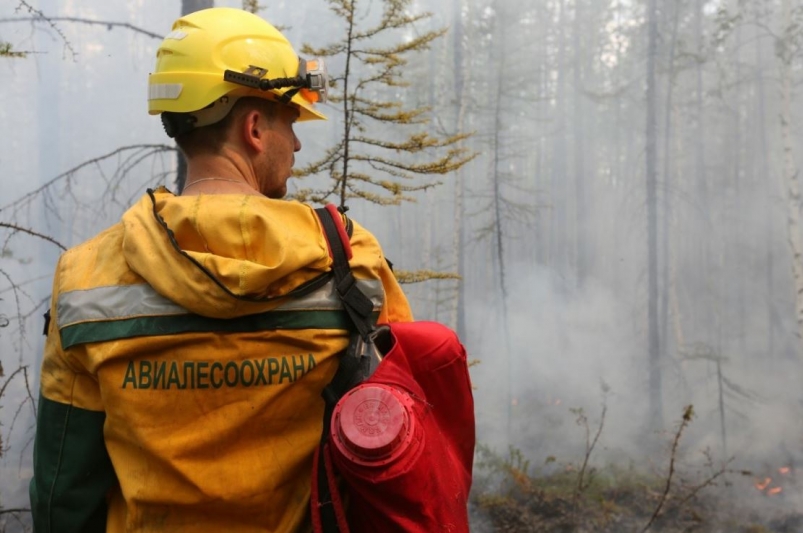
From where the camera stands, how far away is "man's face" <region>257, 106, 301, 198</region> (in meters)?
1.73

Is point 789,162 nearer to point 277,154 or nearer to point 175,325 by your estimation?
point 277,154

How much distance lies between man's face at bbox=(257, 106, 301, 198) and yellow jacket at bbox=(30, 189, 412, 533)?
0.99 feet

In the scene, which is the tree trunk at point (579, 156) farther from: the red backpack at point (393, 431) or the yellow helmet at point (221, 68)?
the red backpack at point (393, 431)

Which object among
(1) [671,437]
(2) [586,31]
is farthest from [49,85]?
(1) [671,437]

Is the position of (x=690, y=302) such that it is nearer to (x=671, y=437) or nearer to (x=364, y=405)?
(x=671, y=437)

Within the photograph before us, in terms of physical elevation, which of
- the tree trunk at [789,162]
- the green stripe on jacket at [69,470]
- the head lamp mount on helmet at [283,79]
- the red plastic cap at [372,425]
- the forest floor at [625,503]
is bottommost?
the forest floor at [625,503]

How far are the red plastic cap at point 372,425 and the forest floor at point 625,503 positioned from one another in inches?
421

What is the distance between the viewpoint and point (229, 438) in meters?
1.44

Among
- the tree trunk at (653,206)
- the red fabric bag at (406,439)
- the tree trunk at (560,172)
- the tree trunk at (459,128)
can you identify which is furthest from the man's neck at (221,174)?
the tree trunk at (560,172)

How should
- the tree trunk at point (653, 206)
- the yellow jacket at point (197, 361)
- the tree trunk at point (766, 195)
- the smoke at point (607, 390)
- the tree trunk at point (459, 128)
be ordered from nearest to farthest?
the yellow jacket at point (197, 361) → the smoke at point (607, 390) → the tree trunk at point (653, 206) → the tree trunk at point (459, 128) → the tree trunk at point (766, 195)

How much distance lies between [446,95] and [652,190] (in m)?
10.5

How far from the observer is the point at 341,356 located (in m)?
1.50

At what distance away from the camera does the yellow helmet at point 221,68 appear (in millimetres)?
1734

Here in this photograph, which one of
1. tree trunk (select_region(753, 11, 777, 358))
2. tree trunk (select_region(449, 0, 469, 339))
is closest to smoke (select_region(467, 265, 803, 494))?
tree trunk (select_region(449, 0, 469, 339))
